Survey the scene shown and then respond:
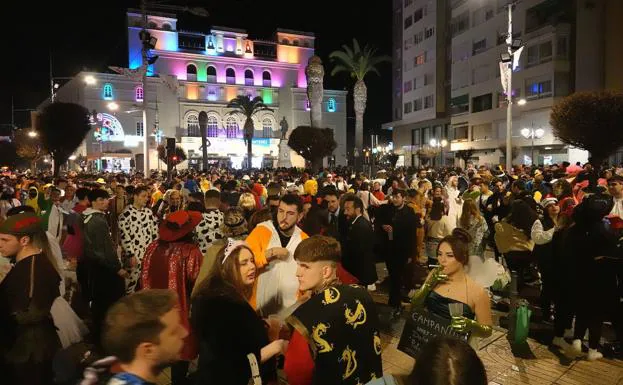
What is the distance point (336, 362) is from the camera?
2.36 meters

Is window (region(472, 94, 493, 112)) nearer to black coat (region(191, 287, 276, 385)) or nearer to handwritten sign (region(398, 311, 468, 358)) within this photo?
handwritten sign (region(398, 311, 468, 358))

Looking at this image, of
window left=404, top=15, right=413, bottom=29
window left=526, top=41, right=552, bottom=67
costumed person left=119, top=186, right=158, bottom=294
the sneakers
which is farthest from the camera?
window left=404, top=15, right=413, bottom=29

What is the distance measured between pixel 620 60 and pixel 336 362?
42.0 m

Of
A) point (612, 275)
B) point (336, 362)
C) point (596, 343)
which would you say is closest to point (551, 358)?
point (596, 343)

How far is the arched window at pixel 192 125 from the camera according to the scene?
69.0 metres

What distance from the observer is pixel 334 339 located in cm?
236

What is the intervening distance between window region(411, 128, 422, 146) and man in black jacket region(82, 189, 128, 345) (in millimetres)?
56305

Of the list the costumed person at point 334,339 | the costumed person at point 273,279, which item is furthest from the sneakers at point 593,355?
the costumed person at point 334,339

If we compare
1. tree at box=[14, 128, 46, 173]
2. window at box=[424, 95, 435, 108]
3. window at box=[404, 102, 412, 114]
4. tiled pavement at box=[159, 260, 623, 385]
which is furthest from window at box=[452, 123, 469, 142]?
tiled pavement at box=[159, 260, 623, 385]

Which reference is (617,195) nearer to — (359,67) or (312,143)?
(312,143)

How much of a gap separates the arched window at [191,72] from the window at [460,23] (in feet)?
130

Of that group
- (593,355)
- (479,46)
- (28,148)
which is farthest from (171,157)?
(28,148)

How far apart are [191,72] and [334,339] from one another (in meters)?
74.2

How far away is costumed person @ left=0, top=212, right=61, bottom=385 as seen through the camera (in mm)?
3241
